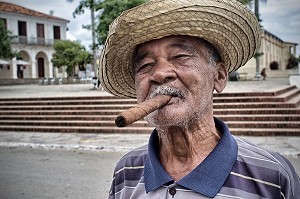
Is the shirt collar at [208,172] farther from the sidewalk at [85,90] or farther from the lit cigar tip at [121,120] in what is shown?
the sidewalk at [85,90]

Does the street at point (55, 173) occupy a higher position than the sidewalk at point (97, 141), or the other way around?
the sidewalk at point (97, 141)

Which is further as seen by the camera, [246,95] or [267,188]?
[246,95]

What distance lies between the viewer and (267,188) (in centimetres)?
126

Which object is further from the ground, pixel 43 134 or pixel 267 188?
pixel 267 188

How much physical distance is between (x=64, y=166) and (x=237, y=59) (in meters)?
5.28

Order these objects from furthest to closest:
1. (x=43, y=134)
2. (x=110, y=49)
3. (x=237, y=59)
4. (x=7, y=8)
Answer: (x=7, y=8), (x=43, y=134), (x=237, y=59), (x=110, y=49)

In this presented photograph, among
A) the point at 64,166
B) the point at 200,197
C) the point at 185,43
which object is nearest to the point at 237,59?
the point at 185,43

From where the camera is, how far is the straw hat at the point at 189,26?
4.60ft

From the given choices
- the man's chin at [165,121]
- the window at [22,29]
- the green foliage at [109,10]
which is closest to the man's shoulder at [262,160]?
the man's chin at [165,121]

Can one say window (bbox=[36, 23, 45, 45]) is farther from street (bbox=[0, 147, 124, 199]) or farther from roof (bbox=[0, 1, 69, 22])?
street (bbox=[0, 147, 124, 199])

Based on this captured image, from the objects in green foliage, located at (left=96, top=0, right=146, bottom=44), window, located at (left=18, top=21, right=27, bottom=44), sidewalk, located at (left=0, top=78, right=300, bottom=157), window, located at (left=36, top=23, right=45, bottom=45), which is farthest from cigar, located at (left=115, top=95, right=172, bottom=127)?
window, located at (left=36, top=23, right=45, bottom=45)

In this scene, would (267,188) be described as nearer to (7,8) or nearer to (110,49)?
(110,49)

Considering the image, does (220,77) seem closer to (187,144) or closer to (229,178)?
(187,144)

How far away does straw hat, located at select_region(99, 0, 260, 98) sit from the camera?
1.40m
